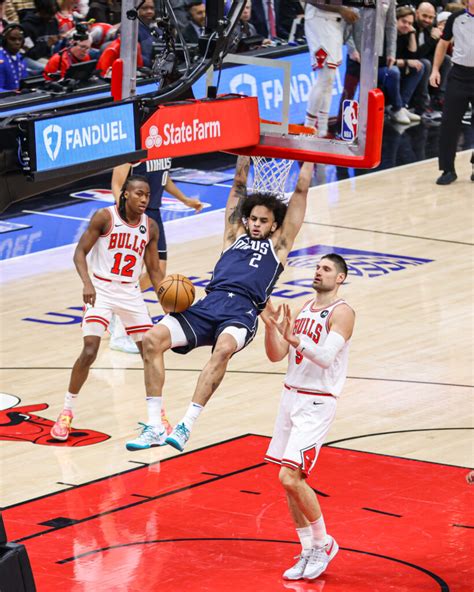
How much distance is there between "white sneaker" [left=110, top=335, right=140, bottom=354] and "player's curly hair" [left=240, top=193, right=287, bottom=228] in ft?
10.6

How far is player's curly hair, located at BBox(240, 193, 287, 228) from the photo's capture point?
9.24 metres

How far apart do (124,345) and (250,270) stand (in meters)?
3.40

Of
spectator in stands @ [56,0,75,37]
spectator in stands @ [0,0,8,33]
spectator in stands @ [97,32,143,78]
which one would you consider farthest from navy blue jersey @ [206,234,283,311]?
spectator in stands @ [56,0,75,37]

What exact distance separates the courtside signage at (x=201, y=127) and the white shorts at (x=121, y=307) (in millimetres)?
2404

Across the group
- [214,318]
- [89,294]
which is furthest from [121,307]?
[214,318]

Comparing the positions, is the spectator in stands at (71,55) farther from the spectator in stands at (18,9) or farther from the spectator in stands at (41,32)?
the spectator in stands at (18,9)

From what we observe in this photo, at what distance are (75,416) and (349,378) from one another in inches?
90.0

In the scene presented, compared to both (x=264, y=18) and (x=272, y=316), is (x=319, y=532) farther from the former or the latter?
(x=264, y=18)

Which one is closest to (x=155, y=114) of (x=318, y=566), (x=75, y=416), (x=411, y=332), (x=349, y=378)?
(x=318, y=566)

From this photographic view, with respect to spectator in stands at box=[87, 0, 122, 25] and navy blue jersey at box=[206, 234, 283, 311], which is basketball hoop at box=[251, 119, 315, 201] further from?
spectator in stands at box=[87, 0, 122, 25]

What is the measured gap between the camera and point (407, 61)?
21.8 meters

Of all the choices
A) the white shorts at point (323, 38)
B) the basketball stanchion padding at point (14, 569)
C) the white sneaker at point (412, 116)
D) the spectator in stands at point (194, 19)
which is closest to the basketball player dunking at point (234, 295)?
the basketball stanchion padding at point (14, 569)

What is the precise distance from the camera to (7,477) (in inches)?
376

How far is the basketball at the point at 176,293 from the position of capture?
8.86 m
